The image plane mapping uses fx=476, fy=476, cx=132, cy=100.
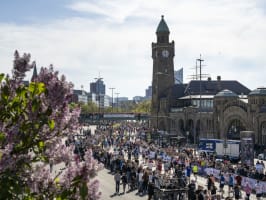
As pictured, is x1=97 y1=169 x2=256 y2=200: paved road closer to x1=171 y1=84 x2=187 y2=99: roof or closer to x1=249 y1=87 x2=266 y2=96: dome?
x1=249 y1=87 x2=266 y2=96: dome

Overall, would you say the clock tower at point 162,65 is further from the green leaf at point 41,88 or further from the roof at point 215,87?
the green leaf at point 41,88

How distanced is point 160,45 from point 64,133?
287 feet

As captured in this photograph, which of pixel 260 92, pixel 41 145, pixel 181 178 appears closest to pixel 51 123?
pixel 41 145

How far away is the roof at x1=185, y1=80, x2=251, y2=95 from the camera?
293 feet

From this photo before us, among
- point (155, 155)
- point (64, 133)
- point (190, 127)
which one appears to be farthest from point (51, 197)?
point (190, 127)

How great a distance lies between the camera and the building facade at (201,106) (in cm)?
5531

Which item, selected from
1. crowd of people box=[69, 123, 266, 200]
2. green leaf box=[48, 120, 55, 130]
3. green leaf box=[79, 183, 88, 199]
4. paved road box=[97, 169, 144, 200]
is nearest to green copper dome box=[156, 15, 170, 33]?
crowd of people box=[69, 123, 266, 200]

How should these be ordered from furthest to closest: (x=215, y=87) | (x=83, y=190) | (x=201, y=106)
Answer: (x=215, y=87) → (x=201, y=106) → (x=83, y=190)

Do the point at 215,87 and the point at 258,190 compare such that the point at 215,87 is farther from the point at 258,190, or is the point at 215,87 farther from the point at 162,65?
the point at 258,190

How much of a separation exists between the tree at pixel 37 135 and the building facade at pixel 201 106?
43723 millimetres

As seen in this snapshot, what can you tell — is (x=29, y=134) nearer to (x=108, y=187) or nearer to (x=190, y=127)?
(x=108, y=187)

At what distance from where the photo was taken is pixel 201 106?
251 ft

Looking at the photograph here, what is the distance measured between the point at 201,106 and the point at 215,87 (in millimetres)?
15517

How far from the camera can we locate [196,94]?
289ft
